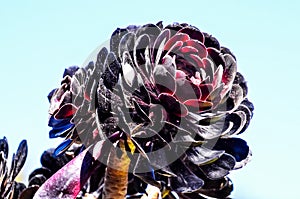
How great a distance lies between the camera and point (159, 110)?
0.36 m

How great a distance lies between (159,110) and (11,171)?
161mm

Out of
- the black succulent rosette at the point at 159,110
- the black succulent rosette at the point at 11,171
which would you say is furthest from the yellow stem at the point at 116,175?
the black succulent rosette at the point at 11,171

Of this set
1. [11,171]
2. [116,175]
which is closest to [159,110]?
[116,175]

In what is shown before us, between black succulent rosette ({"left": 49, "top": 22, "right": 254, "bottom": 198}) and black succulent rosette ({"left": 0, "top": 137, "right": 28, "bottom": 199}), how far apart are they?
2.9 inches

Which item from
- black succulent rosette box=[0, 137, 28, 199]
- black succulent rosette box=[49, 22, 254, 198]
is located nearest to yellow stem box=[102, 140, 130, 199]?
black succulent rosette box=[49, 22, 254, 198]

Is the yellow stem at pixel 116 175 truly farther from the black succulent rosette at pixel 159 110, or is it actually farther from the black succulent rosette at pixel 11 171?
the black succulent rosette at pixel 11 171

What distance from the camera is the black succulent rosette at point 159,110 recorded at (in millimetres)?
352

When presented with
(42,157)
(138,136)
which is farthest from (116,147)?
(42,157)

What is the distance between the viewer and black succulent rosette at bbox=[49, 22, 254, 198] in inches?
13.9

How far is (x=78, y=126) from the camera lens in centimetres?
36

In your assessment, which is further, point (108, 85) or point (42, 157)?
point (42, 157)

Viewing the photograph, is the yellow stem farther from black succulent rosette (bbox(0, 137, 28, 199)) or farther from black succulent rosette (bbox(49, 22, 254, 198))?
black succulent rosette (bbox(0, 137, 28, 199))

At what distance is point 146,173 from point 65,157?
0.38 feet

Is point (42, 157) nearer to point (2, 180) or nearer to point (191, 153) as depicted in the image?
point (2, 180)
